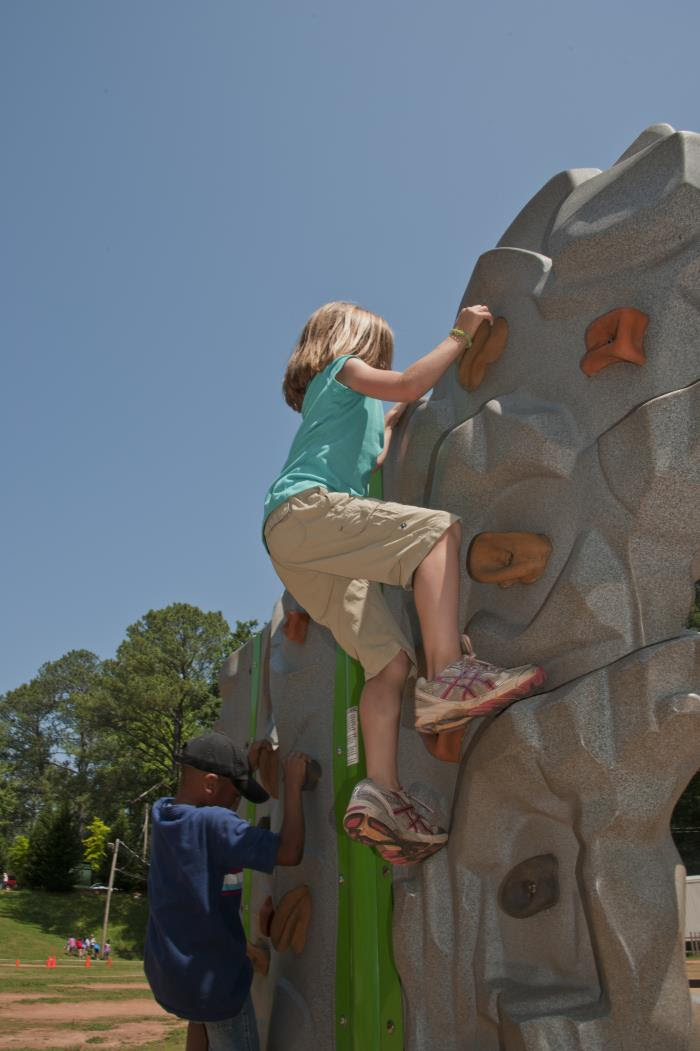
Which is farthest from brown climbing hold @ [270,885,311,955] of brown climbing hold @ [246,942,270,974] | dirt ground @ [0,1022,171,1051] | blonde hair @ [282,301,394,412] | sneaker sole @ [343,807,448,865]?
dirt ground @ [0,1022,171,1051]

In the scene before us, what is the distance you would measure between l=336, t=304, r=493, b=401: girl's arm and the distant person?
5.16ft

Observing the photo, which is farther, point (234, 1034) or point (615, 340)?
point (234, 1034)

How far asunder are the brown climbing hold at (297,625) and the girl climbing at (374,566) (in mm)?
1172

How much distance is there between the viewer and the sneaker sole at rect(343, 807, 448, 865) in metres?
2.47

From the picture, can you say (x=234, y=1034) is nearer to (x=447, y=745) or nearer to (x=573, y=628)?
(x=447, y=745)

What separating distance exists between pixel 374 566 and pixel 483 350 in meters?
1.00

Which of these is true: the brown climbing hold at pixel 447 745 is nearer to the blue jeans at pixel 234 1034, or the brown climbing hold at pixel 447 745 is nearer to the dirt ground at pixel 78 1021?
the blue jeans at pixel 234 1034

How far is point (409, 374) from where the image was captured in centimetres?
283

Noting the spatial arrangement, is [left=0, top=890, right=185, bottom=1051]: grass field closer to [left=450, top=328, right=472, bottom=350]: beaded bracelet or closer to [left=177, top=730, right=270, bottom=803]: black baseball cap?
[left=177, top=730, right=270, bottom=803]: black baseball cap

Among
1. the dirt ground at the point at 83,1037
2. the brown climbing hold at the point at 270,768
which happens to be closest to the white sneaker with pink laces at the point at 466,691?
the brown climbing hold at the point at 270,768

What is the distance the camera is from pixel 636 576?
8.54 ft

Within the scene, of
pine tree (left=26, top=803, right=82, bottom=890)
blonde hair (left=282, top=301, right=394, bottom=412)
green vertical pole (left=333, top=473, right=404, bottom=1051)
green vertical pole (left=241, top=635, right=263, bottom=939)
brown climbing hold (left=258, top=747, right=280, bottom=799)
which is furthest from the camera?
pine tree (left=26, top=803, right=82, bottom=890)

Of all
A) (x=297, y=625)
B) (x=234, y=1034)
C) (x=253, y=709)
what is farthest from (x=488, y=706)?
(x=253, y=709)

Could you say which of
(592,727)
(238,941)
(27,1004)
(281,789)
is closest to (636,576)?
(592,727)
